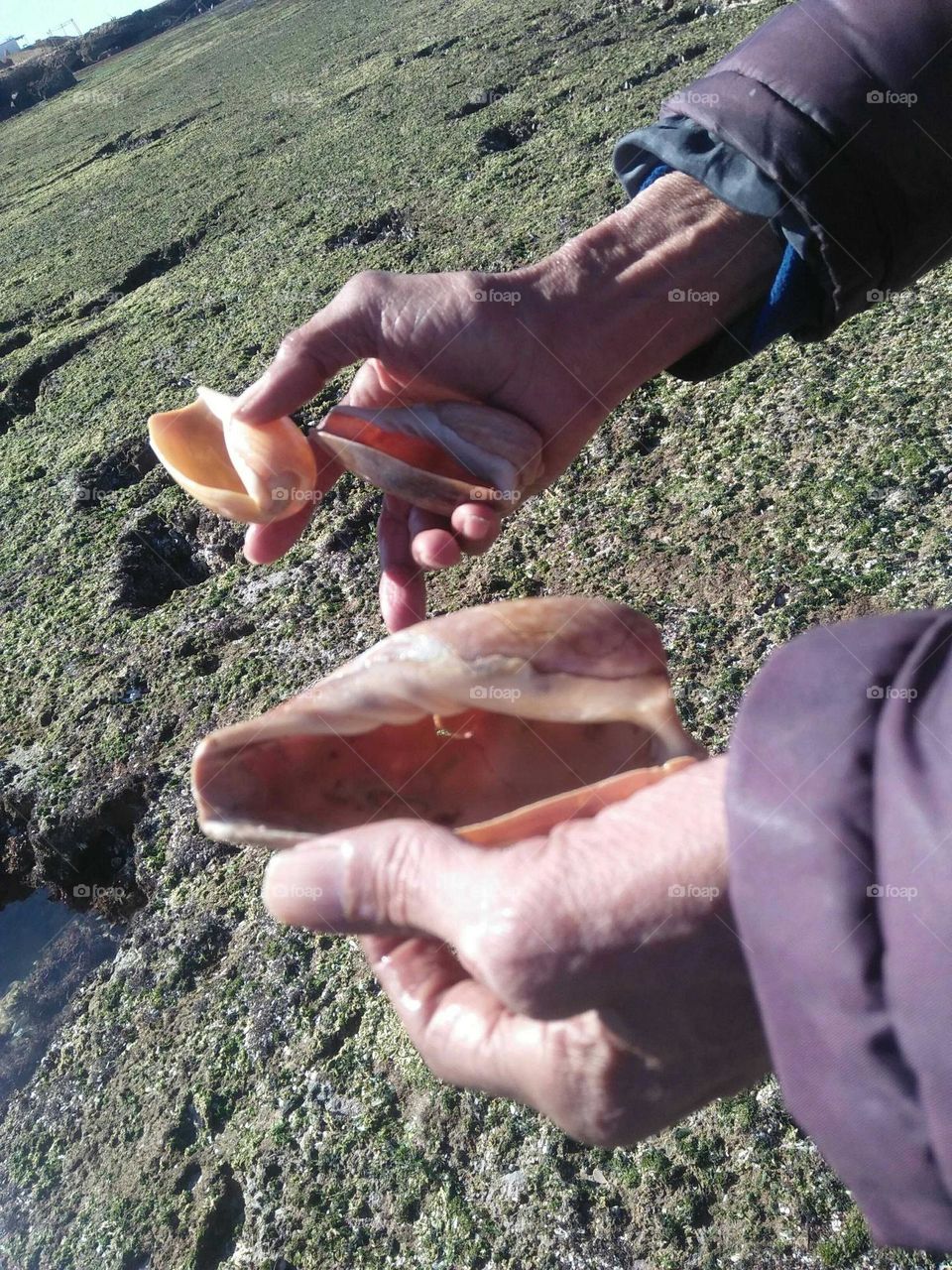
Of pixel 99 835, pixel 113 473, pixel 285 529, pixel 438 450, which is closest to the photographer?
pixel 438 450

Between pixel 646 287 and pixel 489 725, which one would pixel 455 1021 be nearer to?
pixel 489 725

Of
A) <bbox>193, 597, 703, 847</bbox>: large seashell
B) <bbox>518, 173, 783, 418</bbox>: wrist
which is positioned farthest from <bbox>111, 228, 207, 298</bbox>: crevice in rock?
<bbox>193, 597, 703, 847</bbox>: large seashell

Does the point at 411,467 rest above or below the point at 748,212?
below

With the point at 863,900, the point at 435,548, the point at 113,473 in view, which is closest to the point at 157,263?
the point at 113,473

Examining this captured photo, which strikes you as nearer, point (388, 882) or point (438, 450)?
point (388, 882)

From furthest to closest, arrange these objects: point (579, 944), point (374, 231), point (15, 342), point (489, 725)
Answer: point (15, 342)
point (374, 231)
point (489, 725)
point (579, 944)

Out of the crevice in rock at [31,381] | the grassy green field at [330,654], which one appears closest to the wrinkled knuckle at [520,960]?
the grassy green field at [330,654]

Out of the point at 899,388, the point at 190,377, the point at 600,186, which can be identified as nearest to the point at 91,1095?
the point at 899,388
